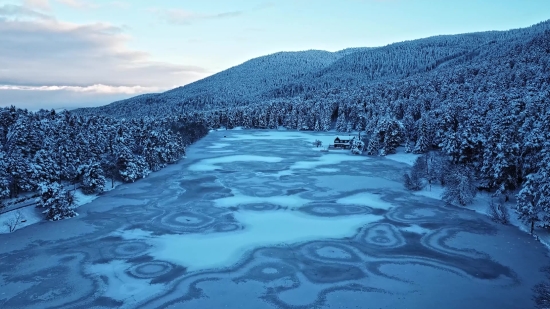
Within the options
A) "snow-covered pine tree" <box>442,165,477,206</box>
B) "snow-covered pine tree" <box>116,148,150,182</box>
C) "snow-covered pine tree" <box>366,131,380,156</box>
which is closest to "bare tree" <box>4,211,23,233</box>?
"snow-covered pine tree" <box>116,148,150,182</box>

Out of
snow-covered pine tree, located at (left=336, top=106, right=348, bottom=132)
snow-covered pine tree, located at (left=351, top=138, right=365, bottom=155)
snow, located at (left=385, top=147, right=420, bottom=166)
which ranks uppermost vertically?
snow-covered pine tree, located at (left=336, top=106, right=348, bottom=132)

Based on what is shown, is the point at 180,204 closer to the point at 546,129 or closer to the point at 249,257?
the point at 249,257

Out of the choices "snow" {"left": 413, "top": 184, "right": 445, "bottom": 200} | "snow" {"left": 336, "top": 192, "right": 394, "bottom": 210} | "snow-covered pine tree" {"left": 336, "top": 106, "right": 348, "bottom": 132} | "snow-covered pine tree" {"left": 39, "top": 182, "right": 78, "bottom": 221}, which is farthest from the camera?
"snow-covered pine tree" {"left": 336, "top": 106, "right": 348, "bottom": 132}

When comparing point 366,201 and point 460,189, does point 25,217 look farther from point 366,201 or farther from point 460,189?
point 460,189

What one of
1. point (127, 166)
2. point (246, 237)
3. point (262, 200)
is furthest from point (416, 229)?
point (127, 166)

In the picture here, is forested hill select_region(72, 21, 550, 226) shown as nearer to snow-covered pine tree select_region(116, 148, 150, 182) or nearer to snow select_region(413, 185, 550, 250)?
snow select_region(413, 185, 550, 250)

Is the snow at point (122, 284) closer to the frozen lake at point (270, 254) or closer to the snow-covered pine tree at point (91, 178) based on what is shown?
the frozen lake at point (270, 254)
